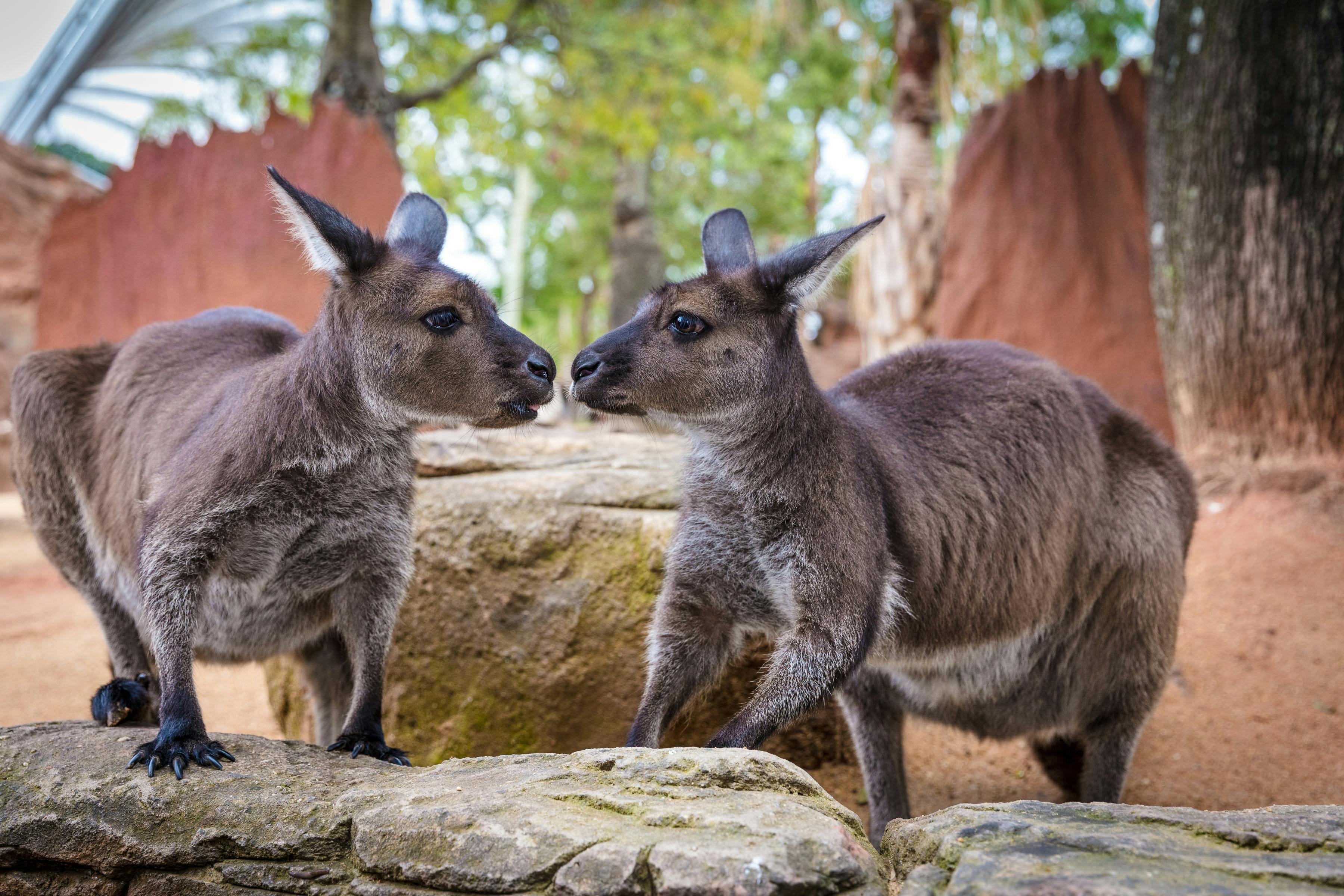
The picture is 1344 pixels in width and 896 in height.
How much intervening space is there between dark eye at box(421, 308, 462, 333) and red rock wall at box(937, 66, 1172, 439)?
7427 millimetres

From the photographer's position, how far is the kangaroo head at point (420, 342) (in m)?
3.89

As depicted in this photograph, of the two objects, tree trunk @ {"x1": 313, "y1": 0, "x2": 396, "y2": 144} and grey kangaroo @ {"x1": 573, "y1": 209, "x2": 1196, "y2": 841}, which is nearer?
grey kangaroo @ {"x1": 573, "y1": 209, "x2": 1196, "y2": 841}

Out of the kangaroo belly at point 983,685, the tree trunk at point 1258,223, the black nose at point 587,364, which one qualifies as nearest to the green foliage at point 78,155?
the tree trunk at point 1258,223

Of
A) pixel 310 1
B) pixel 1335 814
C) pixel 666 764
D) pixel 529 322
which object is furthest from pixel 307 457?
pixel 529 322

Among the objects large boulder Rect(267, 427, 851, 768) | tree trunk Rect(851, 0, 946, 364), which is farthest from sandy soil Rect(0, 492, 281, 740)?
tree trunk Rect(851, 0, 946, 364)

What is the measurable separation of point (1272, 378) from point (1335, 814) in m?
5.06

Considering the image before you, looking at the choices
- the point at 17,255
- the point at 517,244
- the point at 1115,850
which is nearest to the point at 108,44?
the point at 17,255

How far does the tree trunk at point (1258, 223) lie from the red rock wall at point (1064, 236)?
8.30 feet

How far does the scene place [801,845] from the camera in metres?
2.54

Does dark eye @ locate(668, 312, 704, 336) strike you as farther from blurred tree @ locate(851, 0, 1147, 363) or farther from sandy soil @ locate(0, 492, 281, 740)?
blurred tree @ locate(851, 0, 1147, 363)

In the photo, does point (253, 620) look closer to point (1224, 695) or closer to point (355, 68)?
point (1224, 695)

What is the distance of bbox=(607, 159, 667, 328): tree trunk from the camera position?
55.6ft

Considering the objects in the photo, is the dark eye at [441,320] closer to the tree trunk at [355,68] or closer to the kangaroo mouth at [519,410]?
the kangaroo mouth at [519,410]

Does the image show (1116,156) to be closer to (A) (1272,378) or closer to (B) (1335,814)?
(A) (1272,378)
